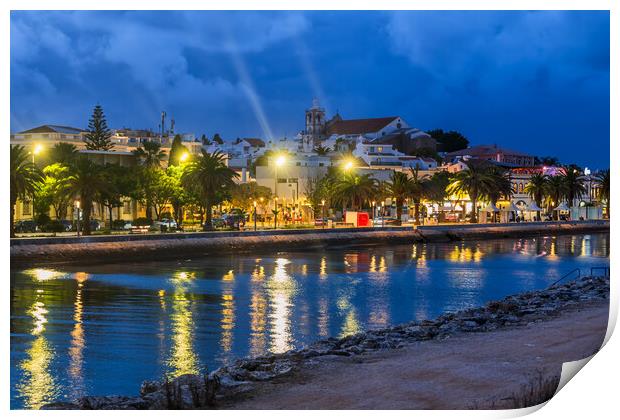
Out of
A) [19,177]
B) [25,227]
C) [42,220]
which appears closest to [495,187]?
[42,220]

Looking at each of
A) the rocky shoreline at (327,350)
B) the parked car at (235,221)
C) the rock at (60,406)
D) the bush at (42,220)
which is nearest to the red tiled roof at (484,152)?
the parked car at (235,221)

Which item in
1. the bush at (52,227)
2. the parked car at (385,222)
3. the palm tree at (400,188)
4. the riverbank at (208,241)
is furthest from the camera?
the palm tree at (400,188)

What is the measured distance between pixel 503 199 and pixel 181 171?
39.5 meters

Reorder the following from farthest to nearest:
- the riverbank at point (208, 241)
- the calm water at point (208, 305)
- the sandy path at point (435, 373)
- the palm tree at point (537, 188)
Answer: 1. the palm tree at point (537, 188)
2. the riverbank at point (208, 241)
3. the calm water at point (208, 305)
4. the sandy path at point (435, 373)

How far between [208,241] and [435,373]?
34.4m

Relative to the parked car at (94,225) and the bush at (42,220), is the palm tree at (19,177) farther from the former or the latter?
the parked car at (94,225)

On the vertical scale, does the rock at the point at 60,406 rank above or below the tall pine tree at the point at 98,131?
below

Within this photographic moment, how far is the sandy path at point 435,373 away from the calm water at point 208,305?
3.23 metres

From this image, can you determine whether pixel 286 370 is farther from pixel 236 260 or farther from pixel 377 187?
pixel 377 187

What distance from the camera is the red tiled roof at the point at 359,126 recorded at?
134500mm

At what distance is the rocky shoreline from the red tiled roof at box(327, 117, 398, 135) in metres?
109

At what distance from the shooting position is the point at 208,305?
83.8 ft

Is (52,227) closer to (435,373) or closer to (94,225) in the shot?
(94,225)

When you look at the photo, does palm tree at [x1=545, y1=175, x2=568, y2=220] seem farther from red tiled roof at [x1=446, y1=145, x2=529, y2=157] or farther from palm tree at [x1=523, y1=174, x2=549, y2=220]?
red tiled roof at [x1=446, y1=145, x2=529, y2=157]
